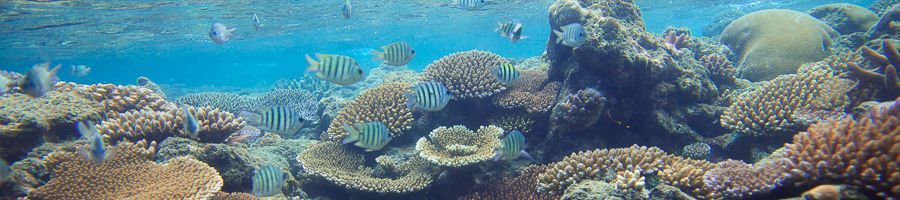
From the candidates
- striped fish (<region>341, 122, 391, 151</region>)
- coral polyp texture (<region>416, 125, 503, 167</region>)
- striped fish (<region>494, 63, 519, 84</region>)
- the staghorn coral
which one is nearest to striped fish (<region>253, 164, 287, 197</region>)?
striped fish (<region>341, 122, 391, 151</region>)

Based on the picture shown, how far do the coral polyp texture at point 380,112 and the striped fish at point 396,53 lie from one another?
4.93ft

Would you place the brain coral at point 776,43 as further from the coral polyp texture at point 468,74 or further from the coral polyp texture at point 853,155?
the coral polyp texture at point 853,155

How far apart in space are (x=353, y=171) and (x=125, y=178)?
2.75m

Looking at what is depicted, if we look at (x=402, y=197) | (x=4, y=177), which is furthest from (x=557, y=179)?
(x=4, y=177)

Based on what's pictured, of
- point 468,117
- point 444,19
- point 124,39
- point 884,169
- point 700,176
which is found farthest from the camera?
point 444,19

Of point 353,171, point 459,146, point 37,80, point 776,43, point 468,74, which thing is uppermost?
point 776,43

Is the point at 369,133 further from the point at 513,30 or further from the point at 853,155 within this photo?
the point at 853,155

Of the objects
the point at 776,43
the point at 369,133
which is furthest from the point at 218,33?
the point at 776,43

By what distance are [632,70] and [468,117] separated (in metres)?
2.79

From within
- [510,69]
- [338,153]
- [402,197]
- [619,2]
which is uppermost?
Answer: [619,2]

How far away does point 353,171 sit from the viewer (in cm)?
620

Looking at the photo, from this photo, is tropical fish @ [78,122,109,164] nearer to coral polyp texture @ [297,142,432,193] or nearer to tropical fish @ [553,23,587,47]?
coral polyp texture @ [297,142,432,193]

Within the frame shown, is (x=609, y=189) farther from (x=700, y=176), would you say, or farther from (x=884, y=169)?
(x=884, y=169)

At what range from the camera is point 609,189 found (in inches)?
146
